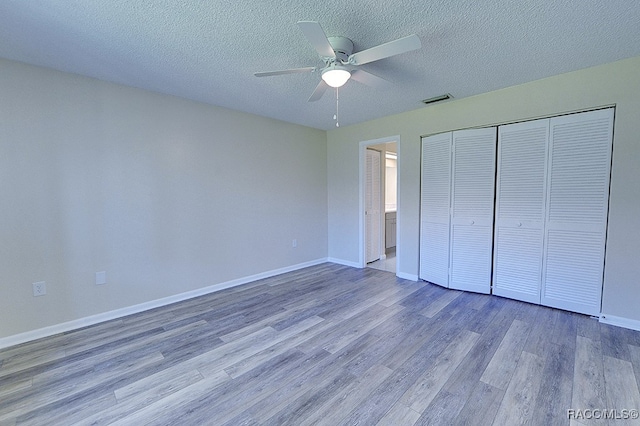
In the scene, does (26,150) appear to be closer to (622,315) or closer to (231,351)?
(231,351)

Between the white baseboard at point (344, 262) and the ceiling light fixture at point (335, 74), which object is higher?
the ceiling light fixture at point (335, 74)

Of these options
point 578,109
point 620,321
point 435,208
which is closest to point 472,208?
point 435,208

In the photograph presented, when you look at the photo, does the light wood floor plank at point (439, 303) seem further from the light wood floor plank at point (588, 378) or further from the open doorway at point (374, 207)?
the light wood floor plank at point (588, 378)

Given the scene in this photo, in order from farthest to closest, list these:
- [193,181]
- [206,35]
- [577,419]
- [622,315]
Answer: [193,181] < [622,315] < [206,35] < [577,419]

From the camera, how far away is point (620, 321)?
2.48 m

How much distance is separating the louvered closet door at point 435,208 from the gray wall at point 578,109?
0.34 ft

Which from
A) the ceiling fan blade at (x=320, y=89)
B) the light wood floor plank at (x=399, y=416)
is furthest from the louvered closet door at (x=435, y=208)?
the light wood floor plank at (x=399, y=416)

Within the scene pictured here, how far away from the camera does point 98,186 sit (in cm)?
267

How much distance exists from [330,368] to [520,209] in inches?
106

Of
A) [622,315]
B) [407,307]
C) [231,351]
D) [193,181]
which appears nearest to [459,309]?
[407,307]

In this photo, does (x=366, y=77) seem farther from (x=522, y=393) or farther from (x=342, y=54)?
(x=522, y=393)

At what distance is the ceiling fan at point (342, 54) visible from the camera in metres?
1.61

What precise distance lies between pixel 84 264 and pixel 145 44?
213cm

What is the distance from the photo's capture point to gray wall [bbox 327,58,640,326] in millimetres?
2393
